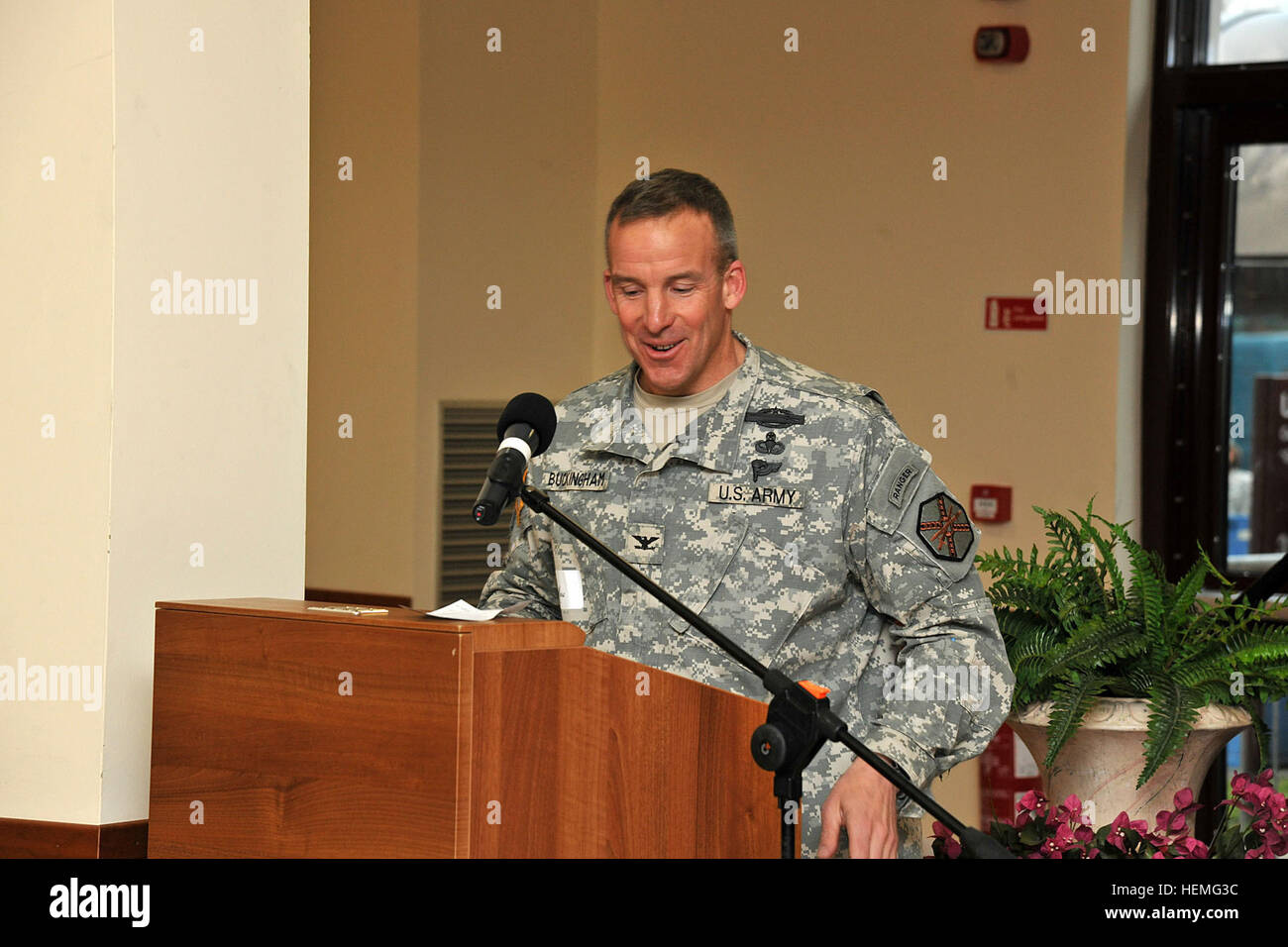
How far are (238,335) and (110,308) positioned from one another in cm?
20

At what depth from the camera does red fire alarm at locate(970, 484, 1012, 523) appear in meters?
4.30

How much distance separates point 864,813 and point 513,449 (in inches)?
25.6

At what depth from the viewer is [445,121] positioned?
177 inches

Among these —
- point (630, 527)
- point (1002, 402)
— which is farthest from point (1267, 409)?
point (630, 527)

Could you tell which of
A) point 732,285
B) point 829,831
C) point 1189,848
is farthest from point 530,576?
point 1189,848

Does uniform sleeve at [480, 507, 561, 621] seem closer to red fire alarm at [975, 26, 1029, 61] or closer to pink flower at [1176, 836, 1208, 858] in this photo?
pink flower at [1176, 836, 1208, 858]

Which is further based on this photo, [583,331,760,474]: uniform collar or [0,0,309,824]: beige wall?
[583,331,760,474]: uniform collar

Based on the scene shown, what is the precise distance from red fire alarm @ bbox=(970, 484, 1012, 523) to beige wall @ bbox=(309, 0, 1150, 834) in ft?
0.12

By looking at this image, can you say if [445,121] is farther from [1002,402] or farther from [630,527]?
[630,527]

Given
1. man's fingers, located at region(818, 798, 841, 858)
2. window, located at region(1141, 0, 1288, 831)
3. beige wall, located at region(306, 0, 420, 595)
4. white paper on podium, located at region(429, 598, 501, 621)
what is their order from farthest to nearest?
beige wall, located at region(306, 0, 420, 595) → window, located at region(1141, 0, 1288, 831) → man's fingers, located at region(818, 798, 841, 858) → white paper on podium, located at region(429, 598, 501, 621)

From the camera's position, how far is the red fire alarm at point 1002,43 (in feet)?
14.0

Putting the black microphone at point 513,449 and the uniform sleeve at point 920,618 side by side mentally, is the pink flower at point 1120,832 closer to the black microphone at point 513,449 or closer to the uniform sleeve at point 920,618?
the uniform sleeve at point 920,618

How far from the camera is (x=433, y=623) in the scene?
1300 mm

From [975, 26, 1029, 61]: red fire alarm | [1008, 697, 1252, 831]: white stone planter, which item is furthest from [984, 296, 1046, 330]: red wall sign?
[1008, 697, 1252, 831]: white stone planter
